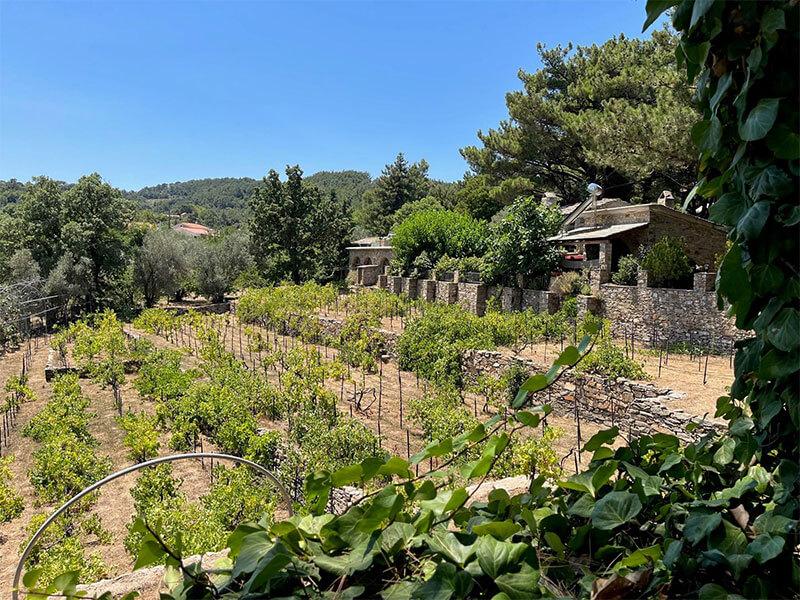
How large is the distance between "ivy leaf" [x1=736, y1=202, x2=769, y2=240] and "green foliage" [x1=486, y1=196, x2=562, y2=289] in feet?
45.6

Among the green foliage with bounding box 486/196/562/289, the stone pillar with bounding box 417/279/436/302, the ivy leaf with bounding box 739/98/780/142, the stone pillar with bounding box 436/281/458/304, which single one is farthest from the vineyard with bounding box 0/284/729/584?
the stone pillar with bounding box 417/279/436/302

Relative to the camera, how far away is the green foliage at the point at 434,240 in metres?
20.3

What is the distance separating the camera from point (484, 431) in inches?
34.1

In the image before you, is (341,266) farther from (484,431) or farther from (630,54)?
(484,431)

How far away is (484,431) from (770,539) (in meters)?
0.45

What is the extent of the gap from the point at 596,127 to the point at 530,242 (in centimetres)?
346

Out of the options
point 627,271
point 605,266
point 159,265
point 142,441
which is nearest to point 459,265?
point 605,266

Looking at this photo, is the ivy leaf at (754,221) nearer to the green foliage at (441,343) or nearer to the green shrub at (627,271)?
the green foliage at (441,343)

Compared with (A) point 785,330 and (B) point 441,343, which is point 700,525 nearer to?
(A) point 785,330

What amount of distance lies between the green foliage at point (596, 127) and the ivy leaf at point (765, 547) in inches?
487

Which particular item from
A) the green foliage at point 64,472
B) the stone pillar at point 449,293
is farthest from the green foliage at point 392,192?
the green foliage at point 64,472

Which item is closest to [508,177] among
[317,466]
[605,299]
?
[605,299]

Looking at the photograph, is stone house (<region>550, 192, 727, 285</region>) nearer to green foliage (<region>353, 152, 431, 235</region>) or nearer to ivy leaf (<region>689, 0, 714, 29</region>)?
ivy leaf (<region>689, 0, 714, 29</region>)

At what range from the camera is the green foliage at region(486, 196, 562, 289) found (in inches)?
565
